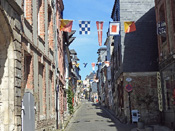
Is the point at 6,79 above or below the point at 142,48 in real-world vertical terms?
below

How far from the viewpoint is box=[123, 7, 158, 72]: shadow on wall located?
77.4 feet

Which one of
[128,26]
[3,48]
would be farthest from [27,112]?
[128,26]

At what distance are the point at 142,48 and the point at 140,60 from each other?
0.98 m

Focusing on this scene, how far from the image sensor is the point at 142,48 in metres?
24.0

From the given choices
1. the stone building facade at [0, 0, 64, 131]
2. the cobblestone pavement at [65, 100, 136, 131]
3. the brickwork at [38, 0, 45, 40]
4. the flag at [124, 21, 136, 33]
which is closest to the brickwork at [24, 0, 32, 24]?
the stone building facade at [0, 0, 64, 131]

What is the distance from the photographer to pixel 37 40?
1313 cm

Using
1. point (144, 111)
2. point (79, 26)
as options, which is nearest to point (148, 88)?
point (144, 111)

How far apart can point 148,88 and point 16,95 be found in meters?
15.6

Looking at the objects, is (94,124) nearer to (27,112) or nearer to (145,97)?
(145,97)

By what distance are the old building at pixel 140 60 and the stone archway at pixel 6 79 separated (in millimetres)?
13962

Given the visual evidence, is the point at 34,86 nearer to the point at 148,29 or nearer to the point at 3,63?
the point at 3,63

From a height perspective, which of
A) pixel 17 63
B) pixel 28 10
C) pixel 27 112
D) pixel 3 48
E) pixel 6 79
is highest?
pixel 28 10

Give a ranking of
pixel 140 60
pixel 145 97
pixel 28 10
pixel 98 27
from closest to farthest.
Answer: pixel 28 10 < pixel 98 27 < pixel 145 97 < pixel 140 60

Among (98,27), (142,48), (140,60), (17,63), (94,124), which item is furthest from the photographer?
(142,48)
